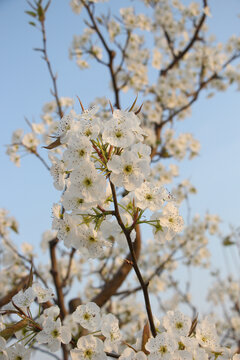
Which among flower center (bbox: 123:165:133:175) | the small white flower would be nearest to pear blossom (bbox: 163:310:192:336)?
the small white flower

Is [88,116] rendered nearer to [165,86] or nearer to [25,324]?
[25,324]

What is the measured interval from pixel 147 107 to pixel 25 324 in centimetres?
378

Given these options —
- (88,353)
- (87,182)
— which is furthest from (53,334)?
(87,182)

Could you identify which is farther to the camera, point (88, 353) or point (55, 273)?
point (55, 273)

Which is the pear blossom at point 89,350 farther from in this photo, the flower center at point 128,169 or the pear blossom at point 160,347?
the flower center at point 128,169

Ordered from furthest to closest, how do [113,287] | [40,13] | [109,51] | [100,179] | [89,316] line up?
[109,51] → [113,287] → [40,13] → [89,316] → [100,179]

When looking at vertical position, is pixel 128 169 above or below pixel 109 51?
below

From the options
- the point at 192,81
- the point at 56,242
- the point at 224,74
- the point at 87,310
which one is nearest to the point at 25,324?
the point at 87,310

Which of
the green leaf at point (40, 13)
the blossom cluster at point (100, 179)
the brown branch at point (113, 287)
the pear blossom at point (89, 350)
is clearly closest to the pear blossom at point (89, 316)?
the pear blossom at point (89, 350)

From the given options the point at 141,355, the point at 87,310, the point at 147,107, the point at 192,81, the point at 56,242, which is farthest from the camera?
the point at 192,81

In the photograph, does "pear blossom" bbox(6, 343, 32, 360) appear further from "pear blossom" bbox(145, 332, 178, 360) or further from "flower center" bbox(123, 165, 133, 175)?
"flower center" bbox(123, 165, 133, 175)

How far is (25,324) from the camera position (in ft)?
2.62


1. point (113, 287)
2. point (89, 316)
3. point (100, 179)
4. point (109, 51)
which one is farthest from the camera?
point (109, 51)

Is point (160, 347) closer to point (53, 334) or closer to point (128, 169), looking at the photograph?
point (53, 334)
